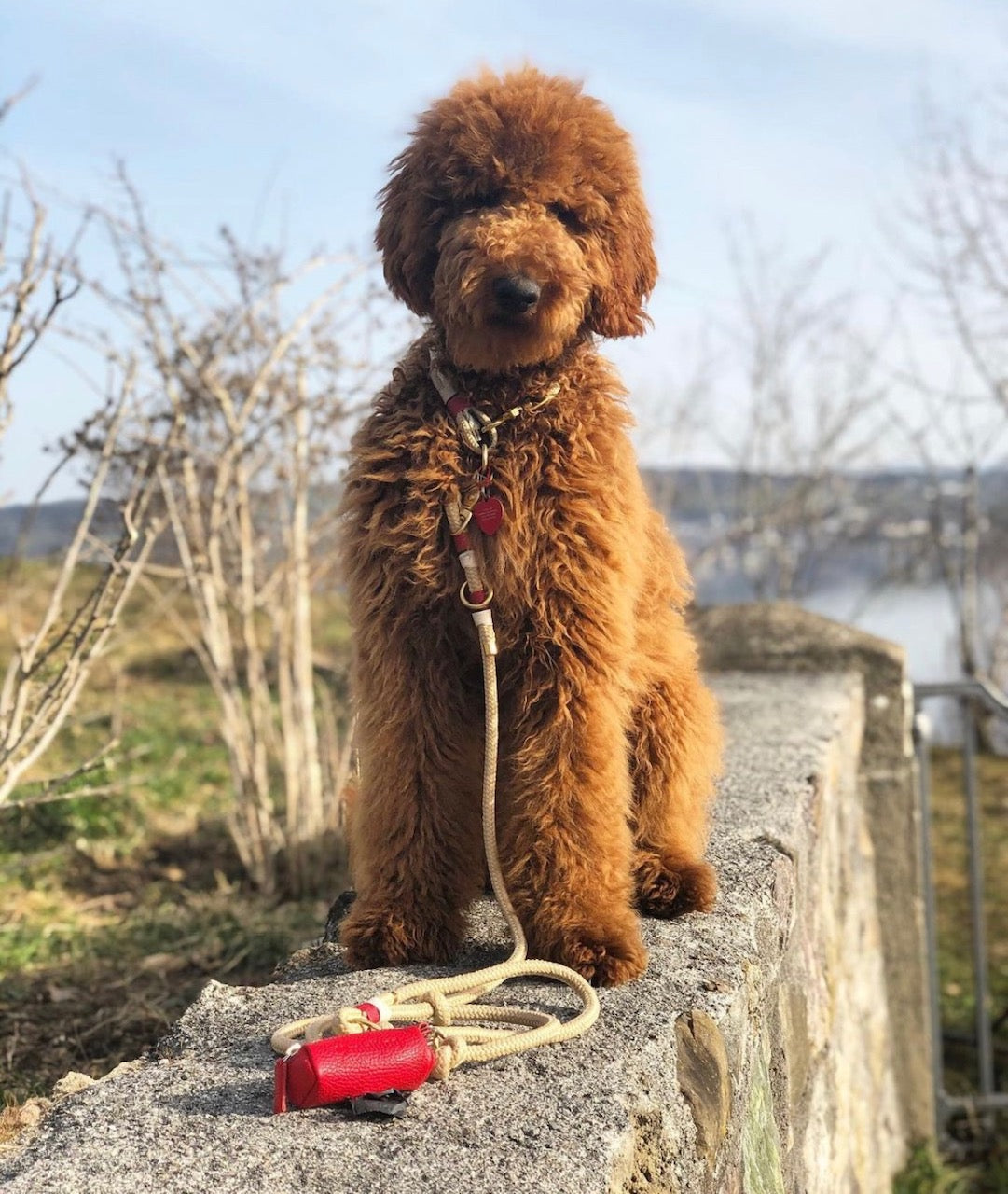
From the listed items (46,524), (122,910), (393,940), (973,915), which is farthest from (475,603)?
(973,915)

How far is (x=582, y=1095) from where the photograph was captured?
1.71m

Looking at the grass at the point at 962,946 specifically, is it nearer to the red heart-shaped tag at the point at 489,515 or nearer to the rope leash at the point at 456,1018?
the rope leash at the point at 456,1018

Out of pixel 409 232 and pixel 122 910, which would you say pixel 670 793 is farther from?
pixel 122 910

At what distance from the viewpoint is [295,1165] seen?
1.51 metres

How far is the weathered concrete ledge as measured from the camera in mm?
1521

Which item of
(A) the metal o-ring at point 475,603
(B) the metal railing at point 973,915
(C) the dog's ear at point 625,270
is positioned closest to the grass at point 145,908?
(B) the metal railing at point 973,915

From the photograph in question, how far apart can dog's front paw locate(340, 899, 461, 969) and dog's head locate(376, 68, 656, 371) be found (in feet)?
3.77

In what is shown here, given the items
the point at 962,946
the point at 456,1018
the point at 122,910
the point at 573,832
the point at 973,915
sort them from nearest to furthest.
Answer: the point at 456,1018 → the point at 573,832 → the point at 122,910 → the point at 973,915 → the point at 962,946

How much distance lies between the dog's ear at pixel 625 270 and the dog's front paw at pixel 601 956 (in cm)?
125

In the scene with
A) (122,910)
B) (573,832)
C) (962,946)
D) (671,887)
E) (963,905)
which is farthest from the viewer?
(963,905)

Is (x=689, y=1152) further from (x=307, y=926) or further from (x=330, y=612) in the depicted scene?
(x=330, y=612)

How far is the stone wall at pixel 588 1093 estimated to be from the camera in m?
1.52

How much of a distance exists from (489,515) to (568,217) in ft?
2.08

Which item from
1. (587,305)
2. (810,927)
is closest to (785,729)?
(810,927)
